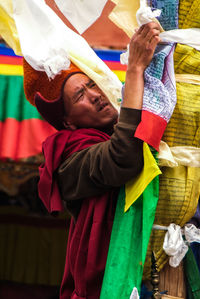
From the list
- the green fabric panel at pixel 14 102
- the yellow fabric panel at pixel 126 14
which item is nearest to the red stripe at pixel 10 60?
the green fabric panel at pixel 14 102

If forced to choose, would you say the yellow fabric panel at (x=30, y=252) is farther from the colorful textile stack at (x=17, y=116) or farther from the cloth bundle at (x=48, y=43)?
the cloth bundle at (x=48, y=43)

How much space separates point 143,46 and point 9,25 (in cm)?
70

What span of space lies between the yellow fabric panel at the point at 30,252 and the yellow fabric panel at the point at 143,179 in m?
4.95

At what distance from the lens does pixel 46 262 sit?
6.55 m

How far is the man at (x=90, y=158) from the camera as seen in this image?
166 centimetres

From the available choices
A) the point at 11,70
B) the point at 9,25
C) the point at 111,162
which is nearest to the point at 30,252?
the point at 11,70

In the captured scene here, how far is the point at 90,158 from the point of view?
70.9 inches

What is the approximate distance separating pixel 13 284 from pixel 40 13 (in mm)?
5293

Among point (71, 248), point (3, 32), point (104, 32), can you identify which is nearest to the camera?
point (71, 248)

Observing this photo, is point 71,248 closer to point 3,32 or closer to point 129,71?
point 129,71

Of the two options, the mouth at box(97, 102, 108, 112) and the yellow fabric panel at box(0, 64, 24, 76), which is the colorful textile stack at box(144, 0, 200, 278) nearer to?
the mouth at box(97, 102, 108, 112)

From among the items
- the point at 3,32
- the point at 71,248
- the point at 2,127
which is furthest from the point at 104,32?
the point at 71,248

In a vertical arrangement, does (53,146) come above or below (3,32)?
below

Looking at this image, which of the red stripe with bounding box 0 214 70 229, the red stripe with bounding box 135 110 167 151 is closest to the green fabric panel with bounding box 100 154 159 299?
the red stripe with bounding box 135 110 167 151
